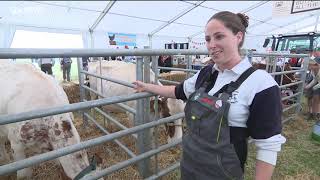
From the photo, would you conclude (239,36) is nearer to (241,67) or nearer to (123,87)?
(241,67)

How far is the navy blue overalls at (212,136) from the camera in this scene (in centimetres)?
135

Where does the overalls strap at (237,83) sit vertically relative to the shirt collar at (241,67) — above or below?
below

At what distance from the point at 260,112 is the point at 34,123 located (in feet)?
6.61

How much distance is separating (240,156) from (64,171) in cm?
141

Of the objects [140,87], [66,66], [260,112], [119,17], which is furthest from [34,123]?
[119,17]

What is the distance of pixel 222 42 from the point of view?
1.39 m

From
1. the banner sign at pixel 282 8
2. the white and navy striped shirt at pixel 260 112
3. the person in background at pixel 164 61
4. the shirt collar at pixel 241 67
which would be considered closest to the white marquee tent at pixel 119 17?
the person in background at pixel 164 61

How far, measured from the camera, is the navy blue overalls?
1.35 meters

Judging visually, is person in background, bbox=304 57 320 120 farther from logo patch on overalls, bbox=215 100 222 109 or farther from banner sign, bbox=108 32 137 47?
banner sign, bbox=108 32 137 47

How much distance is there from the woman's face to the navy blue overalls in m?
0.13

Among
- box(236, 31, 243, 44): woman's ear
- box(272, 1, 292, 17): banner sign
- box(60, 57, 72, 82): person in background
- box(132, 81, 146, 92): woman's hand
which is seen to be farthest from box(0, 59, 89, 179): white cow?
box(60, 57, 72, 82): person in background

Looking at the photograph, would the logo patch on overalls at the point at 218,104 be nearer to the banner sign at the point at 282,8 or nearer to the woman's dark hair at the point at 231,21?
the woman's dark hair at the point at 231,21

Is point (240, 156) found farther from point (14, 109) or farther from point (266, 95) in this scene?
point (14, 109)

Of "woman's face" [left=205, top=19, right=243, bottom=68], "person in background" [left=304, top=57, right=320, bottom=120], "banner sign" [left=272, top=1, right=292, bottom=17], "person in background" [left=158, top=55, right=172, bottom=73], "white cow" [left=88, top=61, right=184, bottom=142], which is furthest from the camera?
"person in background" [left=158, top=55, right=172, bottom=73]
